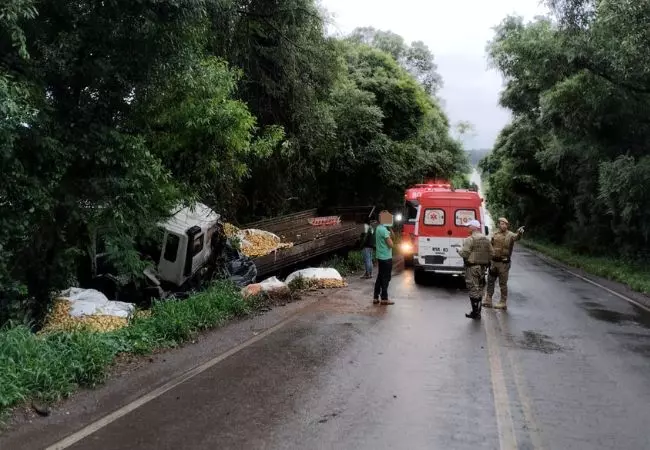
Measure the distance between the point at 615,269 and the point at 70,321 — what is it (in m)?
20.5

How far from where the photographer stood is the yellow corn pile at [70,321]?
28.0 ft

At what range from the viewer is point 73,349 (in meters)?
6.73

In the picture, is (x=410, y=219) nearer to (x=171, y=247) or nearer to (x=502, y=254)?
(x=502, y=254)

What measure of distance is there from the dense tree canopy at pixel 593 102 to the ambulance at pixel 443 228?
5.19m

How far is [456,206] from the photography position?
1594 centimetres

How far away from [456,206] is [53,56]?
10999mm

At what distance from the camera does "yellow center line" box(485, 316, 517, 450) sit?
5.12m

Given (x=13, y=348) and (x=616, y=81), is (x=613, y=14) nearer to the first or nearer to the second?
(x=616, y=81)

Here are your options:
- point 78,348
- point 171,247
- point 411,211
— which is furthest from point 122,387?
point 411,211

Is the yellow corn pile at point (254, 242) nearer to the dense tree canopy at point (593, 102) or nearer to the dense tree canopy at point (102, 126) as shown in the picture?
the dense tree canopy at point (102, 126)

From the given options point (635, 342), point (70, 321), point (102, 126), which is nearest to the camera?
point (102, 126)

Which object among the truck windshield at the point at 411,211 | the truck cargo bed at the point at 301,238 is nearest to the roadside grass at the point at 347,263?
the truck cargo bed at the point at 301,238

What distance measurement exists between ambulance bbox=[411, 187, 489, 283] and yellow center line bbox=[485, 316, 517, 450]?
6262 millimetres

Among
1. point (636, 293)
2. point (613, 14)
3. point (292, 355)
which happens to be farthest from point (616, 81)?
point (292, 355)
